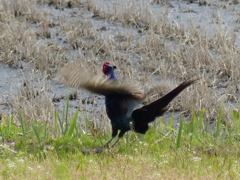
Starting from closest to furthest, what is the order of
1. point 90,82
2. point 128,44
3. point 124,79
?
point 90,82 < point 124,79 < point 128,44

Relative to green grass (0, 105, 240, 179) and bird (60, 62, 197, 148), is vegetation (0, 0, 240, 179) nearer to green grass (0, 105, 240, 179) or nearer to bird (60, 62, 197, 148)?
green grass (0, 105, 240, 179)

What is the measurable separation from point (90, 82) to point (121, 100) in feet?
1.48

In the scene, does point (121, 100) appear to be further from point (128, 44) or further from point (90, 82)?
point (128, 44)

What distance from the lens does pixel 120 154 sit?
568 cm

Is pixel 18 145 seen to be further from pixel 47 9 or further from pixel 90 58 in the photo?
pixel 47 9

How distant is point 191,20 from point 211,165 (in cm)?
516

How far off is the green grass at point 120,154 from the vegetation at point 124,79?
1 cm

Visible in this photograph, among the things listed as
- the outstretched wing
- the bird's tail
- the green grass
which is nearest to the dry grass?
the green grass

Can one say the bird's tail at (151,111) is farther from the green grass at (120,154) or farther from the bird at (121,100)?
the green grass at (120,154)

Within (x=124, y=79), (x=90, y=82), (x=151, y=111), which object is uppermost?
(x=90, y=82)

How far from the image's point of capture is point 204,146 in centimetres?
602

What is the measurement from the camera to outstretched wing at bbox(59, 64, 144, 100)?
18.4ft

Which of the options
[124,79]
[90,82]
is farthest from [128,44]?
[90,82]

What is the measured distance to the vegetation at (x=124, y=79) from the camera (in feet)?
17.1
